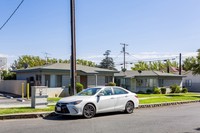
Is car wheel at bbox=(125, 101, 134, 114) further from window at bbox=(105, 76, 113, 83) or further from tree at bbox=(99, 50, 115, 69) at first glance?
tree at bbox=(99, 50, 115, 69)

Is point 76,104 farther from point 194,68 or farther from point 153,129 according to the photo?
point 194,68

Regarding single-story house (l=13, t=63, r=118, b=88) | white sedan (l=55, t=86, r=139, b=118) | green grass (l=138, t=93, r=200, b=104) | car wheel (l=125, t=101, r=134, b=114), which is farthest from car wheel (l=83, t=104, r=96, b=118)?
single-story house (l=13, t=63, r=118, b=88)

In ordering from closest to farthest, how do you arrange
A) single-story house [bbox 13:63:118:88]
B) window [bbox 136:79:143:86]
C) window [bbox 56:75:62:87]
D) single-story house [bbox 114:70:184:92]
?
single-story house [bbox 13:63:118:88] < window [bbox 56:75:62:87] < single-story house [bbox 114:70:184:92] < window [bbox 136:79:143:86]

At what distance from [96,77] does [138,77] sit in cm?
1313

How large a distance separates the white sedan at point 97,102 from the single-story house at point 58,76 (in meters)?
14.9

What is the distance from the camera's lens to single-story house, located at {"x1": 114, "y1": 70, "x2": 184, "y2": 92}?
45.0 metres

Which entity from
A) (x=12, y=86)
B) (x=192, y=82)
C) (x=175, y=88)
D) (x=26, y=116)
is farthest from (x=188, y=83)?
(x=26, y=116)

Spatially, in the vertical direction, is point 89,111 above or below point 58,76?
below

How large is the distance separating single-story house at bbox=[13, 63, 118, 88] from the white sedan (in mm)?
14948

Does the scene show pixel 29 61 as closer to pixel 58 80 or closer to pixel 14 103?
pixel 58 80

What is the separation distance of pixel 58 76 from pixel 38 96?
16.4 meters

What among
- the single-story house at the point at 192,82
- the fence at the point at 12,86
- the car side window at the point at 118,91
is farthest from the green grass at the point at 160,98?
the single-story house at the point at 192,82

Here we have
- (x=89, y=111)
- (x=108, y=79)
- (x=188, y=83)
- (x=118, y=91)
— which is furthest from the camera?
(x=188, y=83)

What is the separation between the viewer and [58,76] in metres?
32.4
